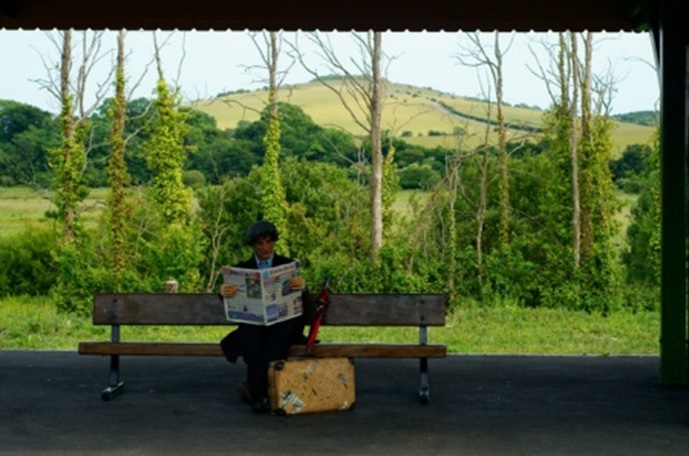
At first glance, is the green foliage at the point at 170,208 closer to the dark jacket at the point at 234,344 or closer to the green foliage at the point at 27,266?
the green foliage at the point at 27,266

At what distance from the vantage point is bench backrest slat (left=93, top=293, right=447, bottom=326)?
9625mm

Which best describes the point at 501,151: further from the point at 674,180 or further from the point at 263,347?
the point at 263,347

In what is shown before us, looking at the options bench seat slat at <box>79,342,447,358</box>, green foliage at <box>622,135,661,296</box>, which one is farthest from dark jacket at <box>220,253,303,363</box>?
green foliage at <box>622,135,661,296</box>

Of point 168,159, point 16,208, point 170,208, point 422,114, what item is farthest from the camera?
point 422,114

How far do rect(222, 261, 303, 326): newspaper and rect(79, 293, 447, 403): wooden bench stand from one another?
257mm

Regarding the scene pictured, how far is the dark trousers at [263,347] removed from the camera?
365 inches

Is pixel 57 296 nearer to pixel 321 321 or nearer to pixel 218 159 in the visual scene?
pixel 218 159

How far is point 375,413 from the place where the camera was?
9.22 m

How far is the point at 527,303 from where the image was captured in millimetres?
25547

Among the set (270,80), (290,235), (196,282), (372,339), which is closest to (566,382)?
(372,339)

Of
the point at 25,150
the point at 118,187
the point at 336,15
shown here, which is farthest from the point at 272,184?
the point at 336,15

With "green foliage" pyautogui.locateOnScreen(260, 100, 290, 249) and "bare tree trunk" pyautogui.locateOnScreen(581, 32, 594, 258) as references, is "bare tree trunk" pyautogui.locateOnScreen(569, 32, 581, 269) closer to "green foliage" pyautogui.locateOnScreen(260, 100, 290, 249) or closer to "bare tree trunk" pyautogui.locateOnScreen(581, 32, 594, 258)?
"bare tree trunk" pyautogui.locateOnScreen(581, 32, 594, 258)

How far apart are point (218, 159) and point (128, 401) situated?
23685 millimetres

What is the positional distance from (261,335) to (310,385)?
47cm
